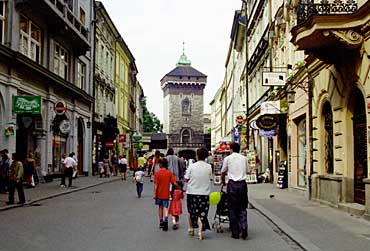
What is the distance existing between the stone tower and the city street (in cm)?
9195

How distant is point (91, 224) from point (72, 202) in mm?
6819

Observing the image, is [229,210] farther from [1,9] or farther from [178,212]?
[1,9]

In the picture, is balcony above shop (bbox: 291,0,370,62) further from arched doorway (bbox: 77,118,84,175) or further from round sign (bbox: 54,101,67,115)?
arched doorway (bbox: 77,118,84,175)

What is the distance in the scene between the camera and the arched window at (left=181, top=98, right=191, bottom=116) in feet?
358

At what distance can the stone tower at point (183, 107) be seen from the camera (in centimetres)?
10900

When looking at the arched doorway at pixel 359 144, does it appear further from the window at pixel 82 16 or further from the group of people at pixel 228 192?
the window at pixel 82 16

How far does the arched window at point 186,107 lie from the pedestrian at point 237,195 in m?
98.1

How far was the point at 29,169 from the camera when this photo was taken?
25203 millimetres

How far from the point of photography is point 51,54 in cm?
3061

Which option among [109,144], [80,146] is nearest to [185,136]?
[109,144]

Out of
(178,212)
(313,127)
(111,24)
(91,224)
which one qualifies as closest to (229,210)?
(178,212)

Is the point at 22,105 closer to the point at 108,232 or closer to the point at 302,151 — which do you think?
the point at 302,151

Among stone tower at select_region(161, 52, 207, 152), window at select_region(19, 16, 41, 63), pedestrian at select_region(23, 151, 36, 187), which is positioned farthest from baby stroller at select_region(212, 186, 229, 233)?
stone tower at select_region(161, 52, 207, 152)

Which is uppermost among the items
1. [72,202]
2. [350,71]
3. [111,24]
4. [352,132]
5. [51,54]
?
[111,24]
